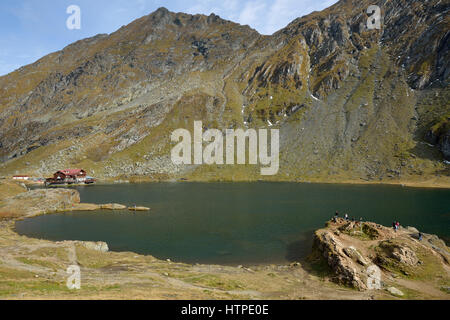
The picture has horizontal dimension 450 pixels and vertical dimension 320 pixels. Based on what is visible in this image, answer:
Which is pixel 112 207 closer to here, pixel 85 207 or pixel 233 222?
pixel 85 207

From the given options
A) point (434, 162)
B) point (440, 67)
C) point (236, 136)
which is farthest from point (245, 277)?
point (440, 67)

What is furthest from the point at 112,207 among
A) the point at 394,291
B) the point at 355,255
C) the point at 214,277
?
the point at 394,291

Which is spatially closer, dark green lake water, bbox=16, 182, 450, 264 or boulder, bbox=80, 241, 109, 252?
boulder, bbox=80, 241, 109, 252

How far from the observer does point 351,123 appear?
174 meters

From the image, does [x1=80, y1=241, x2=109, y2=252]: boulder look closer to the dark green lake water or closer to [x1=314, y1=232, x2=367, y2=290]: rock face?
the dark green lake water

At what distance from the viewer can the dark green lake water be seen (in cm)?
4669

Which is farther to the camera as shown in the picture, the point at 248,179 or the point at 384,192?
the point at 248,179

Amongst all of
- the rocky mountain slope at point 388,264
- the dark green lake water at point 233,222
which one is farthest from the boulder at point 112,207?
the rocky mountain slope at point 388,264

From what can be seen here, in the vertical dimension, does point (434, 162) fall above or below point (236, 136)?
below

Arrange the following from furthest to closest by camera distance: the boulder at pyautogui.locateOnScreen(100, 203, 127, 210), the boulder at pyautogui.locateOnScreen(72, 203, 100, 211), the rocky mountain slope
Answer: the boulder at pyautogui.locateOnScreen(100, 203, 127, 210) → the boulder at pyautogui.locateOnScreen(72, 203, 100, 211) → the rocky mountain slope

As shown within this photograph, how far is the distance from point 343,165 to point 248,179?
177ft

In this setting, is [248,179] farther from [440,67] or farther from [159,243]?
[440,67]

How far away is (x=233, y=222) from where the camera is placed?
2537 inches

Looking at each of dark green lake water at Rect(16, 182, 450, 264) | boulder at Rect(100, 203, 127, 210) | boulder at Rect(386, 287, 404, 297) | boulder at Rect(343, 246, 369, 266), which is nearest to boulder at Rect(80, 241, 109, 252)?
dark green lake water at Rect(16, 182, 450, 264)
